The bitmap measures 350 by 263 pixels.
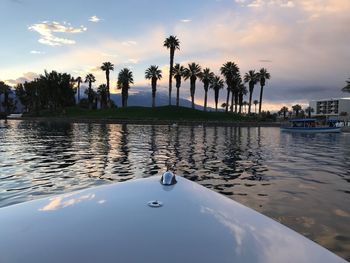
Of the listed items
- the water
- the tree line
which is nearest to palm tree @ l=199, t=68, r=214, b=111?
the tree line

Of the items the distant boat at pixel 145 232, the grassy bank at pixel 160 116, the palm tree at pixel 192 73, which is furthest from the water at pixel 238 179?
the palm tree at pixel 192 73

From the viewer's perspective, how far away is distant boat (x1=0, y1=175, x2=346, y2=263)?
122 inches

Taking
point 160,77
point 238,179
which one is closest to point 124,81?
point 160,77

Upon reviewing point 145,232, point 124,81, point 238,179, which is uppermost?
point 124,81

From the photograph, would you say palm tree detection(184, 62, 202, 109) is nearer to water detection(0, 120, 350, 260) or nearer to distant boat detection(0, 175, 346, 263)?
water detection(0, 120, 350, 260)

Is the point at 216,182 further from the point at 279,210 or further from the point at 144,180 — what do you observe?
the point at 144,180

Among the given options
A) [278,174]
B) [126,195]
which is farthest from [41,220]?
[278,174]

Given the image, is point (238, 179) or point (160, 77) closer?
point (238, 179)

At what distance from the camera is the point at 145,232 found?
3.54 metres

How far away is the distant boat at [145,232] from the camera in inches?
122

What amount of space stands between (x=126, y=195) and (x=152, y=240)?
166cm

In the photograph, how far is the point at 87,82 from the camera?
5846 inches

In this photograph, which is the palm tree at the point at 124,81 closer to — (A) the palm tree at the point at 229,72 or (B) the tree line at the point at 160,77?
(B) the tree line at the point at 160,77

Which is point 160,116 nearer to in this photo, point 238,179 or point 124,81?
point 124,81
